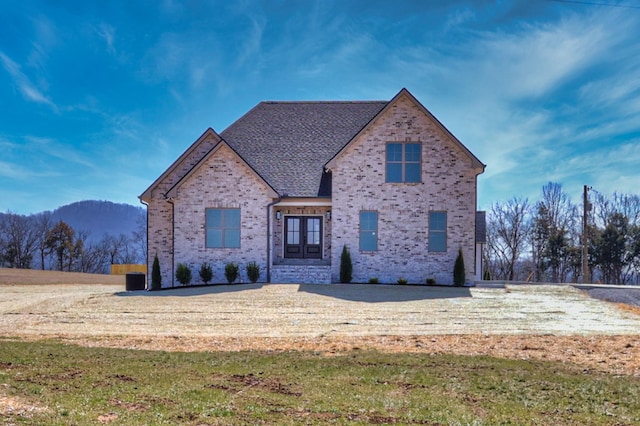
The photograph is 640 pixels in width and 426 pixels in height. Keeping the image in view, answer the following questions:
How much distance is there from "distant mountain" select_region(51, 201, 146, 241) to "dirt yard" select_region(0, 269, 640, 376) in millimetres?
64078

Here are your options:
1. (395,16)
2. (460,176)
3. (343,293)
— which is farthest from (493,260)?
(395,16)

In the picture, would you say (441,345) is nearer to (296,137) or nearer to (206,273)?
(206,273)

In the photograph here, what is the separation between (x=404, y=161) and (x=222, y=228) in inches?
339

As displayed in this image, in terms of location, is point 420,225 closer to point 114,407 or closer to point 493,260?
point 114,407

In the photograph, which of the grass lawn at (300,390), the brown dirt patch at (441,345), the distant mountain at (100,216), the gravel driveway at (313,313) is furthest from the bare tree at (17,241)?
the grass lawn at (300,390)

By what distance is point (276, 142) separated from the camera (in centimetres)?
2502

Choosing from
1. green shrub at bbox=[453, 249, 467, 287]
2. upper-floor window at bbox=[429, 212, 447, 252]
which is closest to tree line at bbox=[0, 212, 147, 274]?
upper-floor window at bbox=[429, 212, 447, 252]

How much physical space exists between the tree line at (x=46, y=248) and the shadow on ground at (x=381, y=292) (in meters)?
42.1

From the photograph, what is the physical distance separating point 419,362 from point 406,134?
48.4 feet

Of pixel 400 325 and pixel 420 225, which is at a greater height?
pixel 420 225

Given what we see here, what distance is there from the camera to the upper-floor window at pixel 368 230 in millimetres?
21328

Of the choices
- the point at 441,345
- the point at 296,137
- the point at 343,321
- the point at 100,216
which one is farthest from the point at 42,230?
the point at 441,345

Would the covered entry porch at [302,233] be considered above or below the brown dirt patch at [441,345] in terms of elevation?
above

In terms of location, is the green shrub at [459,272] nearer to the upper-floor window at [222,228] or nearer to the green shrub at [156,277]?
the upper-floor window at [222,228]
